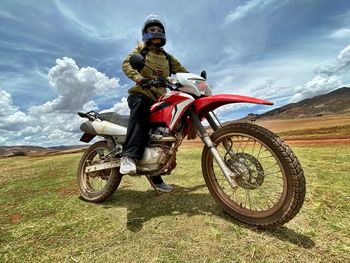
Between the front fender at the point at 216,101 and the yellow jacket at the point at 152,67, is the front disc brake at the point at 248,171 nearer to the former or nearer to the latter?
the front fender at the point at 216,101

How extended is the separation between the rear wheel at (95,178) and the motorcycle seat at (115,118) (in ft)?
1.75

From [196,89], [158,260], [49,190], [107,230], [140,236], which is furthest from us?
[49,190]

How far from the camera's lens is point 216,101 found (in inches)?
129

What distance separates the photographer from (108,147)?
4867 mm

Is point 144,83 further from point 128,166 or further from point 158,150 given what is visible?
point 128,166

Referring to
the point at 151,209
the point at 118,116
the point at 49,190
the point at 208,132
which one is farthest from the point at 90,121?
the point at 208,132

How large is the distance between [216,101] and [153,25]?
2182 millimetres

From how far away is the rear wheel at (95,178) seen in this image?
4.52 metres

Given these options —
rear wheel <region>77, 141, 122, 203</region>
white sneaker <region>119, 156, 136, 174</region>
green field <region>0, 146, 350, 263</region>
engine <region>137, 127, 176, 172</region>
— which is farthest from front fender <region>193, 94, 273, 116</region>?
rear wheel <region>77, 141, 122, 203</region>

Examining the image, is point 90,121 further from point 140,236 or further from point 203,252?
point 203,252

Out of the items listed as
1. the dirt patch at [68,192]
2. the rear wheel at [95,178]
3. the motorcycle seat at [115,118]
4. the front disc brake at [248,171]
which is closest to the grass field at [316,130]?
the front disc brake at [248,171]

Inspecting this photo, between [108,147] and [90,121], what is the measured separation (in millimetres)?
728

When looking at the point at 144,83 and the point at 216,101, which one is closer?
the point at 216,101

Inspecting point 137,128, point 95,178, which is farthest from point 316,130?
point 137,128
